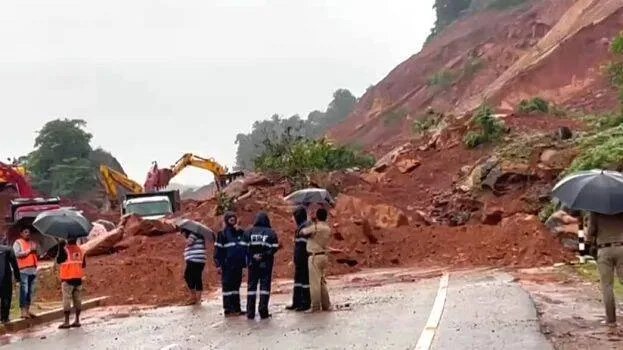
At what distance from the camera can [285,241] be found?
2892cm

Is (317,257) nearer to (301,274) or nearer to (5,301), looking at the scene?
(301,274)

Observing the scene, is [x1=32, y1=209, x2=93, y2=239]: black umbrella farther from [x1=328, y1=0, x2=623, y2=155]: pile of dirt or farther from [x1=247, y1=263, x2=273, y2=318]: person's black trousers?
[x1=328, y1=0, x2=623, y2=155]: pile of dirt

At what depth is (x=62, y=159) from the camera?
73.8 metres

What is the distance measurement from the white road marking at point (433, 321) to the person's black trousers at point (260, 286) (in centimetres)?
268

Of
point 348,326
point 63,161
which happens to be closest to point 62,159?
point 63,161

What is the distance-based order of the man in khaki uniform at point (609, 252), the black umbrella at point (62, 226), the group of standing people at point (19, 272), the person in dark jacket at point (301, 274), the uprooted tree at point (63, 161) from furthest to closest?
the uprooted tree at point (63, 161)
the group of standing people at point (19, 272)
the black umbrella at point (62, 226)
the person in dark jacket at point (301, 274)
the man in khaki uniform at point (609, 252)

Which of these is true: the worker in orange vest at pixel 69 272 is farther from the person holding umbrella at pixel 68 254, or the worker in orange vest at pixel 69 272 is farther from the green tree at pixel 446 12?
the green tree at pixel 446 12

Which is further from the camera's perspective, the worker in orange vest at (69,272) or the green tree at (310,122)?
the green tree at (310,122)

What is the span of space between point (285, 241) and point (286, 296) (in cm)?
882

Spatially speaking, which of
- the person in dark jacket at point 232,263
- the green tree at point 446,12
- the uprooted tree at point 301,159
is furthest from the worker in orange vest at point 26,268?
the green tree at point 446,12

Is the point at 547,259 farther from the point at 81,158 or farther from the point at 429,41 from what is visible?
the point at 429,41

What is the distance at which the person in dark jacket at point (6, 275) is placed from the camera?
17.0 metres

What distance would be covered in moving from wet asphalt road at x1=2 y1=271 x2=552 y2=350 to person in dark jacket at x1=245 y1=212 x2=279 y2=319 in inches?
14.2

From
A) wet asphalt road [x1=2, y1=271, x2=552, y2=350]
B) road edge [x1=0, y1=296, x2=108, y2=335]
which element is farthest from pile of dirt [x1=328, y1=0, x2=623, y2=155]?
road edge [x1=0, y1=296, x2=108, y2=335]
